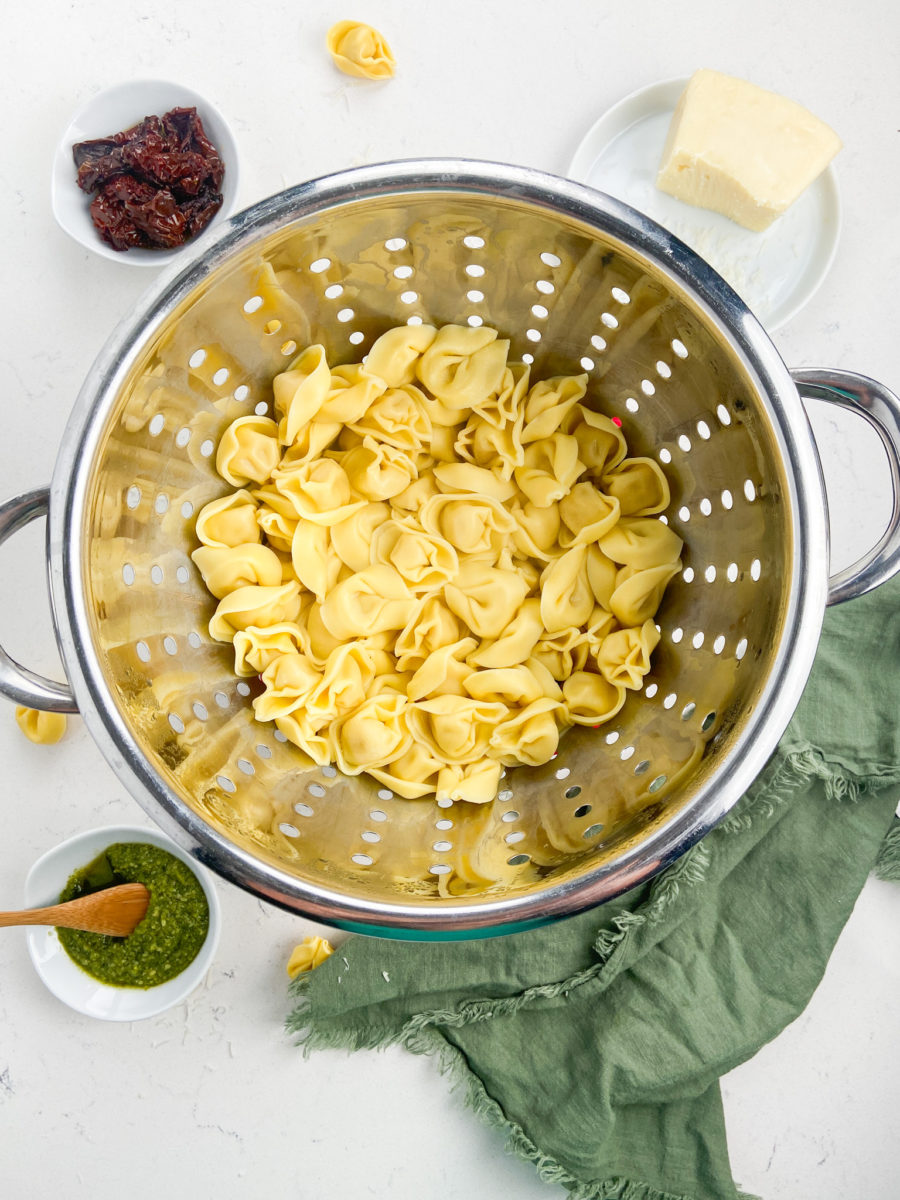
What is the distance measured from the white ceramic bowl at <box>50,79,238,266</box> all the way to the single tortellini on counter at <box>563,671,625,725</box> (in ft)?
2.82

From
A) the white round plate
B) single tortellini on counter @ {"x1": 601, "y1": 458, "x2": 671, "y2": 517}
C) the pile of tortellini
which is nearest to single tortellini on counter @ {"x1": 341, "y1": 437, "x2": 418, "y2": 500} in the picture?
the pile of tortellini

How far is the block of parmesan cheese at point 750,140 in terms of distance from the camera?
1.43 metres

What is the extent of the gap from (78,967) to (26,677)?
2.13ft

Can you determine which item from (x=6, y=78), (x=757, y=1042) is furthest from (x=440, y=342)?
(x=757, y=1042)

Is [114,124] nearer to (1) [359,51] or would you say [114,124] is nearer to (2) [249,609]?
(1) [359,51]

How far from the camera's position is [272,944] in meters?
1.54

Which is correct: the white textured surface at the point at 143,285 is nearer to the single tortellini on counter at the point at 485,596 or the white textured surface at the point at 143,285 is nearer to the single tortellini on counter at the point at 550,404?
the single tortellini on counter at the point at 550,404

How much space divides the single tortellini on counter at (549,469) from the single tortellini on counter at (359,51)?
2.10 feet

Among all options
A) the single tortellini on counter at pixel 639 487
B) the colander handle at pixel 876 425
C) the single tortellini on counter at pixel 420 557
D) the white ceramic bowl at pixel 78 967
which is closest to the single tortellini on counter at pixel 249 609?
the single tortellini on counter at pixel 420 557

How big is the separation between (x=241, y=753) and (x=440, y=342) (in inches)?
24.9

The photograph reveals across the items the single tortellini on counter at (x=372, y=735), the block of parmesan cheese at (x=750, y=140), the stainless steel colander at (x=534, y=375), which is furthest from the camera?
the block of parmesan cheese at (x=750, y=140)

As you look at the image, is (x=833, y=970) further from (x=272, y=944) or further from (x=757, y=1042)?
(x=272, y=944)

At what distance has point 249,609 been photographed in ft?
4.34

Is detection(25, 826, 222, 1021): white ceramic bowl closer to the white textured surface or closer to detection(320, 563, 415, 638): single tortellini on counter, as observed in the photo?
the white textured surface
